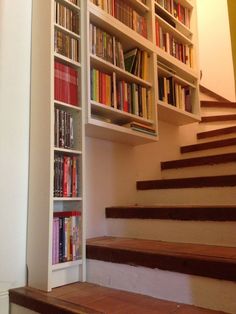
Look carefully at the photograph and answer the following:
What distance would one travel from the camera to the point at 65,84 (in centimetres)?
148

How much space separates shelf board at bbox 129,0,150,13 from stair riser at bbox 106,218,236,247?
1.46 meters

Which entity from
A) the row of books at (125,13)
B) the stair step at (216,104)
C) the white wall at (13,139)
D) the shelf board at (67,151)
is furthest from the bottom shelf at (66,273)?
the stair step at (216,104)

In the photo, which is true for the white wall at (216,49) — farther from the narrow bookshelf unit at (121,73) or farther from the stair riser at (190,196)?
the stair riser at (190,196)

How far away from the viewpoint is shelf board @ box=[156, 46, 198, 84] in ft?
7.12

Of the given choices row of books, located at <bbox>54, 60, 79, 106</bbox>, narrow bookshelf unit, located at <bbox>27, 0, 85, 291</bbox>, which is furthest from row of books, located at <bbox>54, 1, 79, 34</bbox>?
row of books, located at <bbox>54, 60, 79, 106</bbox>

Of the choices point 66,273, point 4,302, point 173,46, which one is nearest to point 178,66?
point 173,46

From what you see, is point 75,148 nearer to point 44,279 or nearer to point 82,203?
point 82,203

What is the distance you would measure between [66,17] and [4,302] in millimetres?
1412

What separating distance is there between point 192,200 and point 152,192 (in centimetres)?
31

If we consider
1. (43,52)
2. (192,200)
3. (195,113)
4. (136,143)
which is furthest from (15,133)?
(195,113)

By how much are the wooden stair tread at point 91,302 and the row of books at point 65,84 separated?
0.88 metres

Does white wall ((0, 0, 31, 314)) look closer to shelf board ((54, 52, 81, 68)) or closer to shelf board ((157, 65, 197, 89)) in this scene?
shelf board ((54, 52, 81, 68))

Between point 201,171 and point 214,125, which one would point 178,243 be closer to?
point 201,171

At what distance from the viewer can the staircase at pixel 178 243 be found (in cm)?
107
